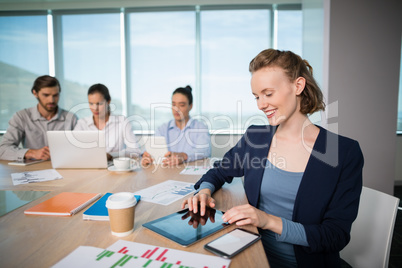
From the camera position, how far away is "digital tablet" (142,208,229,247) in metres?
0.72

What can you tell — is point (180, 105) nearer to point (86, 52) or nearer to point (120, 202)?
point (120, 202)

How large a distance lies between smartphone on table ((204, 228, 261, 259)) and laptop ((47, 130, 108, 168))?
113cm

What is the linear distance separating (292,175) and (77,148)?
134 centimetres

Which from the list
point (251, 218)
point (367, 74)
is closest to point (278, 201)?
point (251, 218)

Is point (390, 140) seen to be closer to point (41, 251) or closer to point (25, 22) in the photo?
point (41, 251)

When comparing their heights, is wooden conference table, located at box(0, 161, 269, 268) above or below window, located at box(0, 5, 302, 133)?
below

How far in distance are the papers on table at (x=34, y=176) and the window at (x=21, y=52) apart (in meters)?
3.14

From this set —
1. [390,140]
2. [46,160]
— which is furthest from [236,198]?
[390,140]

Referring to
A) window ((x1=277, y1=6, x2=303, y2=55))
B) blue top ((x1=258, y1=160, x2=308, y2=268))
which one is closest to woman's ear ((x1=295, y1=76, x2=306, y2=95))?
blue top ((x1=258, y1=160, x2=308, y2=268))

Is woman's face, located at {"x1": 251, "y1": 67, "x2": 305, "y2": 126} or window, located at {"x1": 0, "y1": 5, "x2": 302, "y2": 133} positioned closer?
woman's face, located at {"x1": 251, "y1": 67, "x2": 305, "y2": 126}

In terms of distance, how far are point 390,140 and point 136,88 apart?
11.4ft

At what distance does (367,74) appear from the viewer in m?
2.47

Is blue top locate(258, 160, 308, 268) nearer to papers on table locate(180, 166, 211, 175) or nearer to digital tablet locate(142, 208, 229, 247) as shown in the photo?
digital tablet locate(142, 208, 229, 247)

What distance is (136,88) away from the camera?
13.4 ft
